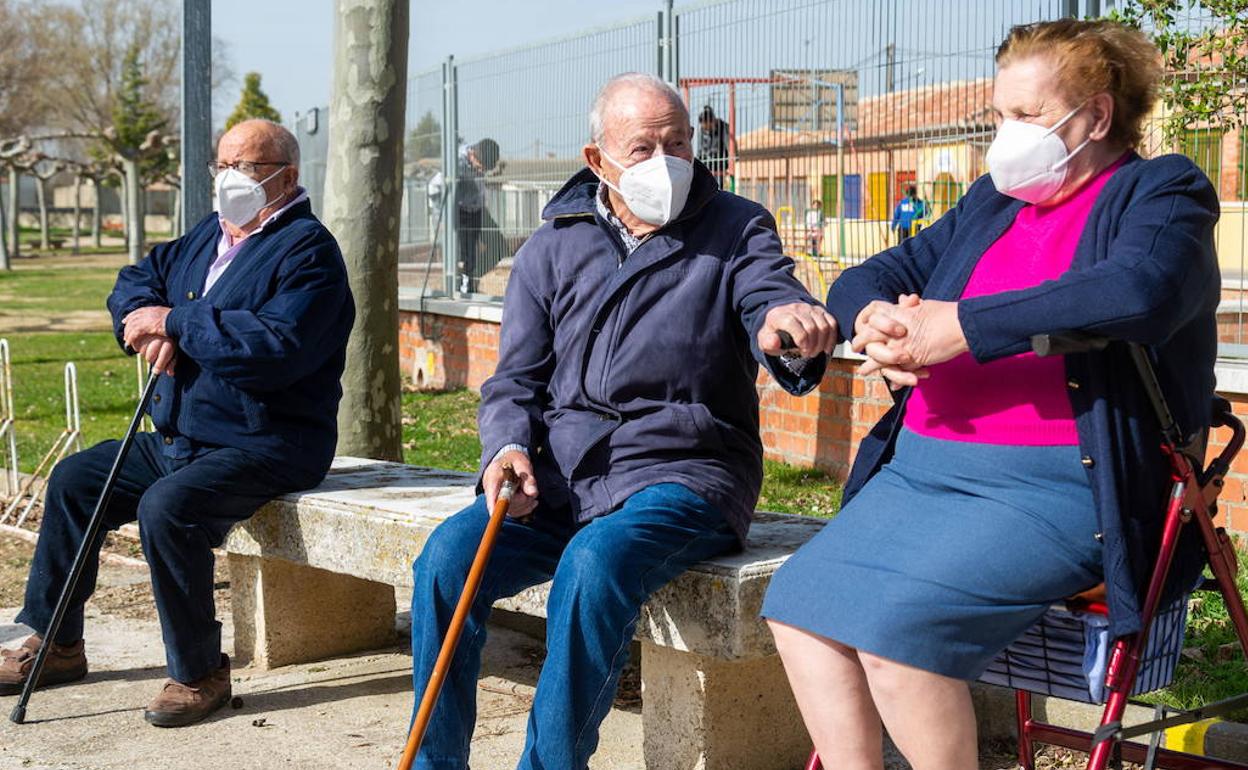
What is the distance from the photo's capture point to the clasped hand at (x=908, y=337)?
2.82 metres

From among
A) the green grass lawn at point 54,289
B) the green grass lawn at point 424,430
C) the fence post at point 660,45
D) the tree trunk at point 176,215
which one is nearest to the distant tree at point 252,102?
the tree trunk at point 176,215

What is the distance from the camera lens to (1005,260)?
9.87 ft

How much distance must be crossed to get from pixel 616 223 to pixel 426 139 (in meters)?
9.00

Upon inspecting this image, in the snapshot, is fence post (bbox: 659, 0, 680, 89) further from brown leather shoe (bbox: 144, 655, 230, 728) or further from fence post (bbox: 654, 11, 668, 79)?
brown leather shoe (bbox: 144, 655, 230, 728)

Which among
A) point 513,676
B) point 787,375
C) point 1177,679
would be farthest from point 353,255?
point 1177,679

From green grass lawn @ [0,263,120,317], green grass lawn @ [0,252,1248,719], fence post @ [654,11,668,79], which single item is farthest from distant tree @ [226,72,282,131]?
fence post @ [654,11,668,79]

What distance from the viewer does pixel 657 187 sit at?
3629 millimetres

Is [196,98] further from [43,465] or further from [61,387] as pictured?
[61,387]

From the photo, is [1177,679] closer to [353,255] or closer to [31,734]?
[31,734]

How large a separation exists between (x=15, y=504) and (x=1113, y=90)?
5841mm

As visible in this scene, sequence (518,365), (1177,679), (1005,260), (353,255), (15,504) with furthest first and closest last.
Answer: (15,504) < (353,255) < (1177,679) < (518,365) < (1005,260)

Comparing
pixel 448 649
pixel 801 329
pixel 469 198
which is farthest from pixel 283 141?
pixel 469 198

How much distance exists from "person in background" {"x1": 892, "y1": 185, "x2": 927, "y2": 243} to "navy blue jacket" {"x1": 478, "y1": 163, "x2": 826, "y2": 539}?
10.5ft

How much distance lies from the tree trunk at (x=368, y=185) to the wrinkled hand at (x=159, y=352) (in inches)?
64.4
